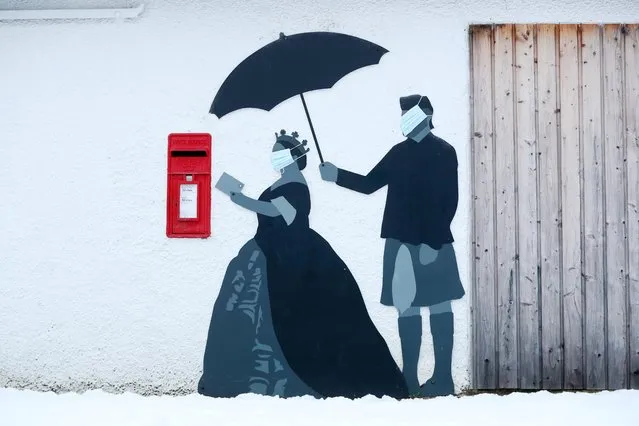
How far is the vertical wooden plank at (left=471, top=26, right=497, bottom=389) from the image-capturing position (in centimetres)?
434

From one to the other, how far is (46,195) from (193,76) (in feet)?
4.41

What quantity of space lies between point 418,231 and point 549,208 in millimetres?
912

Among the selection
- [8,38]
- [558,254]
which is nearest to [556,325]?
[558,254]

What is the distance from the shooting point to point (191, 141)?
4.43m

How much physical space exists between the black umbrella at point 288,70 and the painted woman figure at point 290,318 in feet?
1.12

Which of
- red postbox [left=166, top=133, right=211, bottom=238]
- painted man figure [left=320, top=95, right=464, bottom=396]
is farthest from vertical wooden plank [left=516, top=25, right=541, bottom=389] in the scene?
red postbox [left=166, top=133, right=211, bottom=238]

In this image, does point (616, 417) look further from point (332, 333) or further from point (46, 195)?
point (46, 195)

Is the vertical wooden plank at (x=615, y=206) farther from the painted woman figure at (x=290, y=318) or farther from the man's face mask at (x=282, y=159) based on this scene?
the man's face mask at (x=282, y=159)

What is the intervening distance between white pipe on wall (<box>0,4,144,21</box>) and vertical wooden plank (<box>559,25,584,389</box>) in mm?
3015

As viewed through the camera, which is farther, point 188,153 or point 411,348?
point 188,153

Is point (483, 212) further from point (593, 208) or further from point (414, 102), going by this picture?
point (414, 102)

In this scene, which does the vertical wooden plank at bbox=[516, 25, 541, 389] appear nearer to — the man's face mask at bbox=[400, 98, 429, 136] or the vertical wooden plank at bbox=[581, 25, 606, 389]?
the vertical wooden plank at bbox=[581, 25, 606, 389]

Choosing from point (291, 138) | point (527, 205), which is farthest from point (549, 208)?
point (291, 138)

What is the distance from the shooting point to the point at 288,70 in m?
4.46
